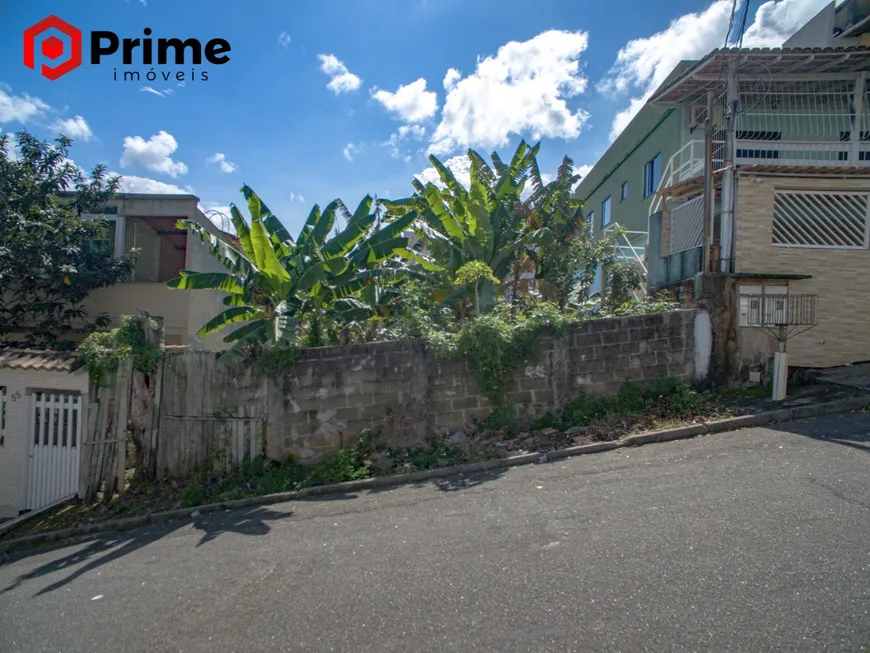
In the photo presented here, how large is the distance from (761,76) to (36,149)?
1554 centimetres

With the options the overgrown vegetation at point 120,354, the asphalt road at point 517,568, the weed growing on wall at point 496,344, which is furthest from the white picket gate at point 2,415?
the weed growing on wall at point 496,344

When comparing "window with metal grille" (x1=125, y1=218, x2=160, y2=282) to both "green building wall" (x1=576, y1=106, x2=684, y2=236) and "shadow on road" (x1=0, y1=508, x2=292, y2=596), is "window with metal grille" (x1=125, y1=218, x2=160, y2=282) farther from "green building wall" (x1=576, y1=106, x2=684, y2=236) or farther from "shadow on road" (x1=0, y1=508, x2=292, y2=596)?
"green building wall" (x1=576, y1=106, x2=684, y2=236)

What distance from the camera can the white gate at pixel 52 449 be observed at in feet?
26.7

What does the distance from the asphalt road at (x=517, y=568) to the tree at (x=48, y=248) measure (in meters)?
6.27

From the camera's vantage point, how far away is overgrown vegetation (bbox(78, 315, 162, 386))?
7.88 metres

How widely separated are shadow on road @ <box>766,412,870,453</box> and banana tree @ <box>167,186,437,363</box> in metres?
6.37

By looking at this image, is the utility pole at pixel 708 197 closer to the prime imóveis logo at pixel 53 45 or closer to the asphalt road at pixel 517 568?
the asphalt road at pixel 517 568

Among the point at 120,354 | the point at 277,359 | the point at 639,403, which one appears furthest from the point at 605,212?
the point at 120,354

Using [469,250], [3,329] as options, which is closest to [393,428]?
[469,250]

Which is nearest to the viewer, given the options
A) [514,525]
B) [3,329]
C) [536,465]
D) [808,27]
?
[514,525]

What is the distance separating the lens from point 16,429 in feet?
27.3

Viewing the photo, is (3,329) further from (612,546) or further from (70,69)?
(612,546)

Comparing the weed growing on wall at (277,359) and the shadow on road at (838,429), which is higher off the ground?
the weed growing on wall at (277,359)

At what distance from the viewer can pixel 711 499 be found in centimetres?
493
